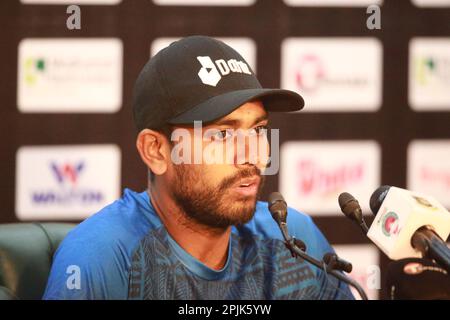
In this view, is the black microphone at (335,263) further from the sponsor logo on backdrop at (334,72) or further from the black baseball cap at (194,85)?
the sponsor logo on backdrop at (334,72)

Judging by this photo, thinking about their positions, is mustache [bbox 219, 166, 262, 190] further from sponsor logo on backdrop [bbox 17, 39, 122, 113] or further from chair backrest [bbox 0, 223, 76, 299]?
sponsor logo on backdrop [bbox 17, 39, 122, 113]

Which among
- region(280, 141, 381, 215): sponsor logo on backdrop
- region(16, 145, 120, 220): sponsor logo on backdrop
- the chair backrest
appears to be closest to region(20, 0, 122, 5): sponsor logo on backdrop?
region(16, 145, 120, 220): sponsor logo on backdrop

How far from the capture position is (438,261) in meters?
0.98

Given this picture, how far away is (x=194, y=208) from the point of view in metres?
1.45

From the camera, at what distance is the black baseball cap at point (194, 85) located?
1398 mm

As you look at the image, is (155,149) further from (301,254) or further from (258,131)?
(301,254)

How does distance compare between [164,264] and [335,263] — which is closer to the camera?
[335,263]

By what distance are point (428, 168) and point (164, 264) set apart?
5.40 feet

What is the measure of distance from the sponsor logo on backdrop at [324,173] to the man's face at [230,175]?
123cm

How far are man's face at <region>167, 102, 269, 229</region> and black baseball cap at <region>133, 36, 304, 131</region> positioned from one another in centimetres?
4

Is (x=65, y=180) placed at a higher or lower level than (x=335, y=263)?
lower

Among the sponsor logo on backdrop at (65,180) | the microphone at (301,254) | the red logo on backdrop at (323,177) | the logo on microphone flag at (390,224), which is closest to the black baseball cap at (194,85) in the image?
the microphone at (301,254)

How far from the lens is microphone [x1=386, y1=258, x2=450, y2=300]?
101cm

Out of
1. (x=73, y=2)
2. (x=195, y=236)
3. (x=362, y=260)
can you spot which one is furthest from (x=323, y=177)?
(x=195, y=236)
